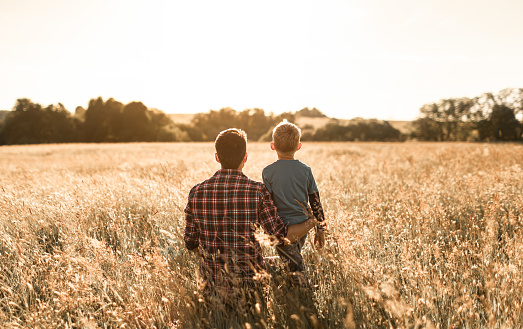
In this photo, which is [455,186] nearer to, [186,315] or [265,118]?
[186,315]

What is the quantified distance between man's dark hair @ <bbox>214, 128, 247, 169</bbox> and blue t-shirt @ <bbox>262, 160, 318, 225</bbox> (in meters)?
0.44

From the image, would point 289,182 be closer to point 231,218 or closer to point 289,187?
point 289,187

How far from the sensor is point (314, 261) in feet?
7.47

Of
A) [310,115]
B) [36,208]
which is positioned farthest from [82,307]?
[310,115]

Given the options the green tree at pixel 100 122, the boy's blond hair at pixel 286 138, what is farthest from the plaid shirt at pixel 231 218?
the green tree at pixel 100 122

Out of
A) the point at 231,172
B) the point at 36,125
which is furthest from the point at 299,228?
the point at 36,125

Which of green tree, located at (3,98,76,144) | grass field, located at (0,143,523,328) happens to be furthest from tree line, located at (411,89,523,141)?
green tree, located at (3,98,76,144)

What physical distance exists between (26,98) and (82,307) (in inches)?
2319

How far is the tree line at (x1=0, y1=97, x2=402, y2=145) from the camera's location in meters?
43.9

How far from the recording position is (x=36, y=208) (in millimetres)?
4203

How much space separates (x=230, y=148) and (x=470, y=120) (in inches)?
2172

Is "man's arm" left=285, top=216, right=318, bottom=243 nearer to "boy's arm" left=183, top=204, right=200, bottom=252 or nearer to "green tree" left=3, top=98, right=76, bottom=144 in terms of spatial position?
"boy's arm" left=183, top=204, right=200, bottom=252

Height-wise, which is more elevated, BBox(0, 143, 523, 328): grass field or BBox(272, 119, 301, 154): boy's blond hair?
BBox(272, 119, 301, 154): boy's blond hair

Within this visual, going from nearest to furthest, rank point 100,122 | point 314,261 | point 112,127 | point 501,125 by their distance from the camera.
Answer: point 314,261, point 501,125, point 100,122, point 112,127
